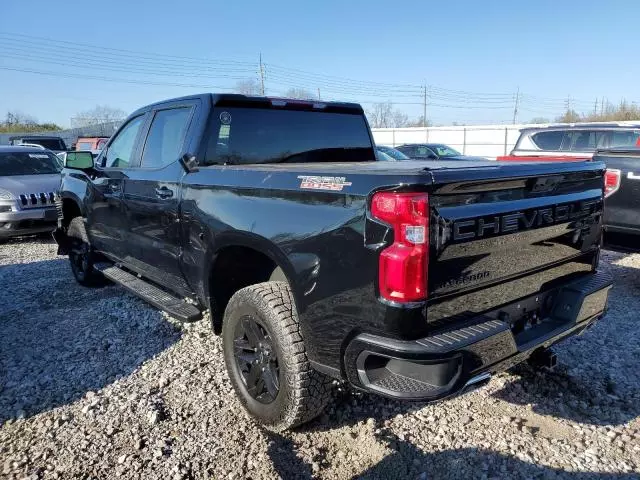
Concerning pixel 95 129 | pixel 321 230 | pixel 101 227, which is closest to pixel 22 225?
pixel 101 227

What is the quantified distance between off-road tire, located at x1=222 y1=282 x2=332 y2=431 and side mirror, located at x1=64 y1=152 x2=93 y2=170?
2649 mm

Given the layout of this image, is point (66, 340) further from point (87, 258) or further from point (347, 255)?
point (347, 255)

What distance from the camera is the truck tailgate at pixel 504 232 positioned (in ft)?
7.14

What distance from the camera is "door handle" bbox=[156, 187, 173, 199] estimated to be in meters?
3.61

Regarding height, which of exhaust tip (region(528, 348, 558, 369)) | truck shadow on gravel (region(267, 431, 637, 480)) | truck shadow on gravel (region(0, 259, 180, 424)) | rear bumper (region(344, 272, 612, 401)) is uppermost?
rear bumper (region(344, 272, 612, 401))

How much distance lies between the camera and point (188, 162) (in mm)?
3447

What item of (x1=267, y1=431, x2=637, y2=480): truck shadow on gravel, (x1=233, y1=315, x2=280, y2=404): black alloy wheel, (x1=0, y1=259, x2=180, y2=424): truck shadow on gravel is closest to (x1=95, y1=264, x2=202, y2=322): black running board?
(x1=0, y1=259, x2=180, y2=424): truck shadow on gravel

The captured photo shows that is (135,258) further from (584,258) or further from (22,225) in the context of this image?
(22,225)

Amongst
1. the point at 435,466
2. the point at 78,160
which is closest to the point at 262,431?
the point at 435,466

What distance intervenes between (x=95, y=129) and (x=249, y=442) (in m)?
45.5

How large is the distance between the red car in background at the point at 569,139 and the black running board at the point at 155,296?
7.65 metres

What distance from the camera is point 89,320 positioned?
4770 millimetres

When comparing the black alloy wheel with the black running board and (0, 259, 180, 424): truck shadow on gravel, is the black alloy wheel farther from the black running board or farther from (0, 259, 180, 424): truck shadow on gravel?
(0, 259, 180, 424): truck shadow on gravel

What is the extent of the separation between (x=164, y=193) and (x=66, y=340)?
1.71 metres
